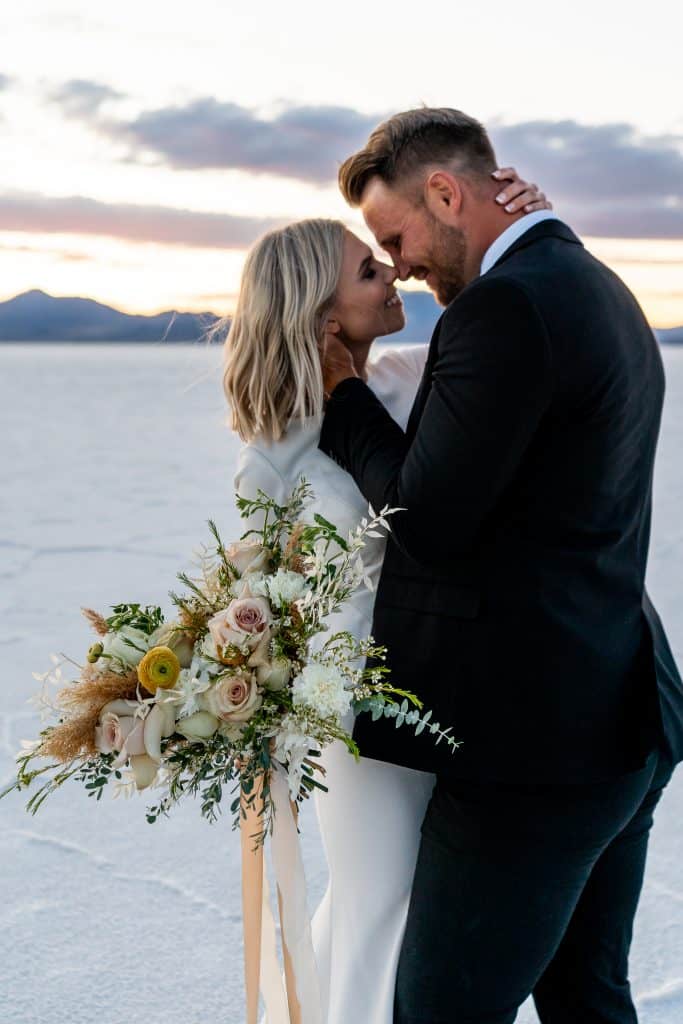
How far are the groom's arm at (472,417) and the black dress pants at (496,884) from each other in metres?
0.35

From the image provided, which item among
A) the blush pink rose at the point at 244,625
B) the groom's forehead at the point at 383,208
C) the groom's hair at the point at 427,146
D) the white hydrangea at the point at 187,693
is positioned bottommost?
the white hydrangea at the point at 187,693

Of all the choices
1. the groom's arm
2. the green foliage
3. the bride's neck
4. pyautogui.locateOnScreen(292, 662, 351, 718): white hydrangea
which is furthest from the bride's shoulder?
pyautogui.locateOnScreen(292, 662, 351, 718): white hydrangea

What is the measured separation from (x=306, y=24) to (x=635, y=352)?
3617 mm

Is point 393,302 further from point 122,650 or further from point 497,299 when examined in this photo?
point 122,650

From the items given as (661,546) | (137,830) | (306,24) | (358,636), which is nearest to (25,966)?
(137,830)

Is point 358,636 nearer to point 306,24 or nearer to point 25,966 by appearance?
point 25,966

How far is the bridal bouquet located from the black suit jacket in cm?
9

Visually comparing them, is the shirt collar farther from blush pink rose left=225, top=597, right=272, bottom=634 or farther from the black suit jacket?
blush pink rose left=225, top=597, right=272, bottom=634

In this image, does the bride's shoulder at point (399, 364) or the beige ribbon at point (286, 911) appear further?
the bride's shoulder at point (399, 364)

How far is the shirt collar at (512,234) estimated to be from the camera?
4.98ft

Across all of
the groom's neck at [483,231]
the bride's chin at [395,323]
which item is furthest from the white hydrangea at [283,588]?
the bride's chin at [395,323]

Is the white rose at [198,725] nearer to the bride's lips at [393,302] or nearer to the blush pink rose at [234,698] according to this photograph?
the blush pink rose at [234,698]

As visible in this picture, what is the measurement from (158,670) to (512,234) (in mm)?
725

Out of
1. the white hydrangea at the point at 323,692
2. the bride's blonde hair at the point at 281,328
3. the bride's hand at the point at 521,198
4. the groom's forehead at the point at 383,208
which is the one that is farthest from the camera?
the bride's blonde hair at the point at 281,328
